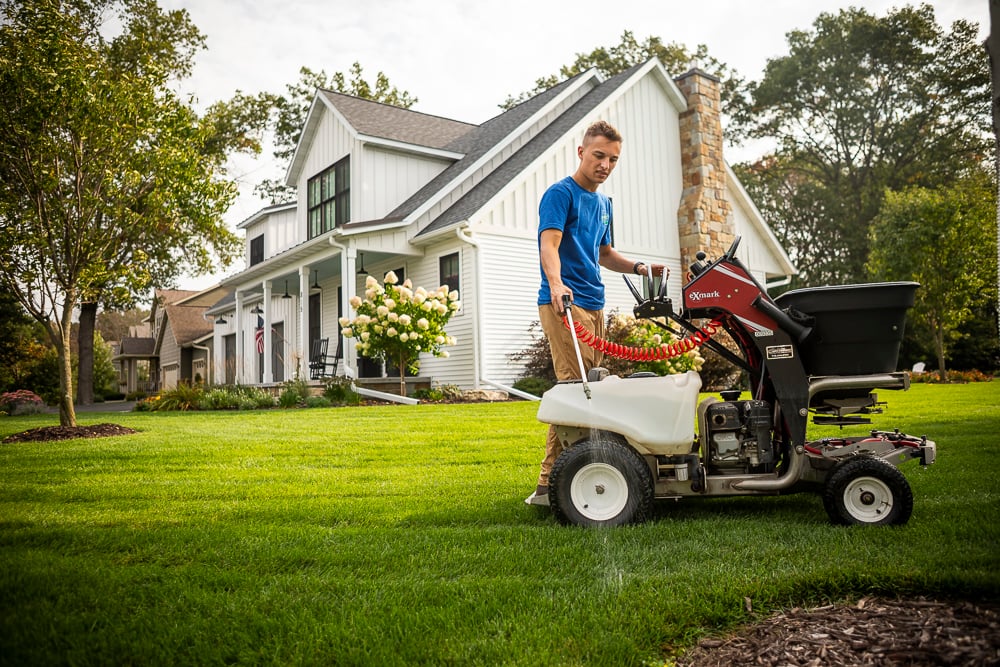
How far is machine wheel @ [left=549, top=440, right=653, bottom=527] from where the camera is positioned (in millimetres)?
3471

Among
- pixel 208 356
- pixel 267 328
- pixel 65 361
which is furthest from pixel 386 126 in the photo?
pixel 208 356

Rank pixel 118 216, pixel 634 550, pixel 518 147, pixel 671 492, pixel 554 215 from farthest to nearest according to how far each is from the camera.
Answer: pixel 518 147 < pixel 118 216 < pixel 554 215 < pixel 671 492 < pixel 634 550

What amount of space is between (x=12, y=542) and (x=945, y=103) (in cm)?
3309

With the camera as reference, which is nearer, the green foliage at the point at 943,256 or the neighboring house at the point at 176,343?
the green foliage at the point at 943,256

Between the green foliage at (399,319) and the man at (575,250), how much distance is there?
28.1 ft

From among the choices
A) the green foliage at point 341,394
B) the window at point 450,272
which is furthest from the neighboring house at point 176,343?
the green foliage at point 341,394

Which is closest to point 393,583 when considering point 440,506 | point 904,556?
point 440,506

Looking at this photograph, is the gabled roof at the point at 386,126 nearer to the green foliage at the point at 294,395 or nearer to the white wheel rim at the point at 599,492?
the green foliage at the point at 294,395

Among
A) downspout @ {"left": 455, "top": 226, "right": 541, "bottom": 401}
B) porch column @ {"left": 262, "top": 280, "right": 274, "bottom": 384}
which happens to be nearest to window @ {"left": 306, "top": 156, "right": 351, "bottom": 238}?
porch column @ {"left": 262, "top": 280, "right": 274, "bottom": 384}

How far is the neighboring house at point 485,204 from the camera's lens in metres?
14.6

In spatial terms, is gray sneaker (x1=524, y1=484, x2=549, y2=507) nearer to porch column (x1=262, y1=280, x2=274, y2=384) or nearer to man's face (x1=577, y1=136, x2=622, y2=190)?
man's face (x1=577, y1=136, x2=622, y2=190)

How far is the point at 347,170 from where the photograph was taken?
701 inches

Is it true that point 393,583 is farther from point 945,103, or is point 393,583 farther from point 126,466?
point 945,103

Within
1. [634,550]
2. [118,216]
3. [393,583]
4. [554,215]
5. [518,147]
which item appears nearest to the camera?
[393,583]
